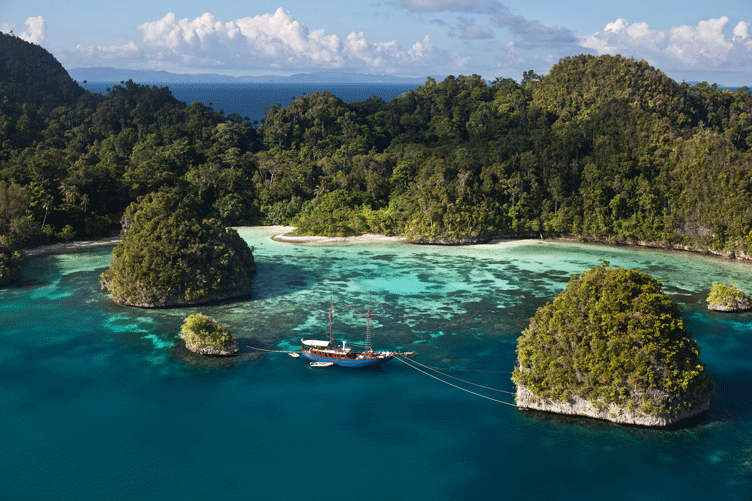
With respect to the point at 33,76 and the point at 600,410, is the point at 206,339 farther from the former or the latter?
the point at 33,76

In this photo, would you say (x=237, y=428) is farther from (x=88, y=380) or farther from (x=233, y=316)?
(x=233, y=316)

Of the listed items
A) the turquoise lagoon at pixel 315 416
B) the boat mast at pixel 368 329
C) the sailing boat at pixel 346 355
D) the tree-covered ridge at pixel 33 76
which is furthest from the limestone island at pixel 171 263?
the tree-covered ridge at pixel 33 76

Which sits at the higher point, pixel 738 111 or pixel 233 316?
pixel 738 111

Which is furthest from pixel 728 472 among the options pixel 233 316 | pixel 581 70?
pixel 581 70

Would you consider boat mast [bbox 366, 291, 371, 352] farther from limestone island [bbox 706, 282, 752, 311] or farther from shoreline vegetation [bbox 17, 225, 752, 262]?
limestone island [bbox 706, 282, 752, 311]

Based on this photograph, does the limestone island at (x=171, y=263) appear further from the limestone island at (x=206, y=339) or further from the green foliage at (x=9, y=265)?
the green foliage at (x=9, y=265)

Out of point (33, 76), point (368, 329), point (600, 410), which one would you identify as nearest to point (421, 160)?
point (368, 329)
